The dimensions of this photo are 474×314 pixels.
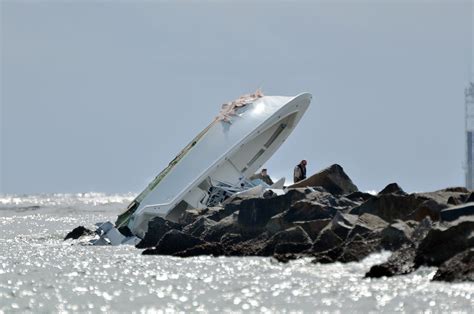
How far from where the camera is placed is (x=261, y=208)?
35781 mm

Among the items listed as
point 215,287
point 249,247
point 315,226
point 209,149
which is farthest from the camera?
point 209,149

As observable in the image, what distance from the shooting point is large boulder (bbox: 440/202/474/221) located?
91.2 feet

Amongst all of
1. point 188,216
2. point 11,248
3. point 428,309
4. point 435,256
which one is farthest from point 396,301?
point 11,248

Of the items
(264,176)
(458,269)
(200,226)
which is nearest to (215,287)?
(458,269)

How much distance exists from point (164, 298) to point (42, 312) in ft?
8.59

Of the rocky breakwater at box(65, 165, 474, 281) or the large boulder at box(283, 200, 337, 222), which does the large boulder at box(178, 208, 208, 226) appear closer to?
the rocky breakwater at box(65, 165, 474, 281)

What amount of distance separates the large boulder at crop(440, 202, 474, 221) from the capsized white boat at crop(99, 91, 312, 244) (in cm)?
1517

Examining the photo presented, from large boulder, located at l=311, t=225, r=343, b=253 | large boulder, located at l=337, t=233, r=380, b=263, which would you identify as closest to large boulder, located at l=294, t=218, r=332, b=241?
large boulder, located at l=311, t=225, r=343, b=253

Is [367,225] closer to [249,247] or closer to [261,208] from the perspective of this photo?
[249,247]

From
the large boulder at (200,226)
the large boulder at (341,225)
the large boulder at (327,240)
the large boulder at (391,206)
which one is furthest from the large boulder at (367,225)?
the large boulder at (200,226)

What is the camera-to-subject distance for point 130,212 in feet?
147

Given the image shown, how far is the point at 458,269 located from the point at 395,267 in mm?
2122

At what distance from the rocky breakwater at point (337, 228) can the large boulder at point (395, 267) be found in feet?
0.07

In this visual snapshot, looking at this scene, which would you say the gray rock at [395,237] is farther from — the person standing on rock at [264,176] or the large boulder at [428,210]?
the person standing on rock at [264,176]
